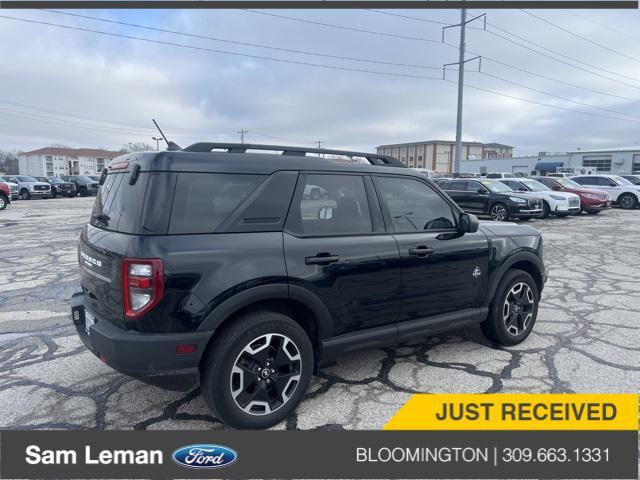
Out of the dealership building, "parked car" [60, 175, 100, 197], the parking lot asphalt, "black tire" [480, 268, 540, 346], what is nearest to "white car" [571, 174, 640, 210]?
the parking lot asphalt

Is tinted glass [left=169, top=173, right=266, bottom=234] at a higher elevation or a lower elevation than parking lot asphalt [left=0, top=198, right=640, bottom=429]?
higher

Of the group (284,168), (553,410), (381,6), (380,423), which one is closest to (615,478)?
(553,410)

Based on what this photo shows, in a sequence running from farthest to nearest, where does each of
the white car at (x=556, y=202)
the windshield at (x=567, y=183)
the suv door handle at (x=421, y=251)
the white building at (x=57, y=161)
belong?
the white building at (x=57, y=161) < the windshield at (x=567, y=183) < the white car at (x=556, y=202) < the suv door handle at (x=421, y=251)

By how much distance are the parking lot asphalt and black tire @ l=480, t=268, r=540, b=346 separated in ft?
0.41

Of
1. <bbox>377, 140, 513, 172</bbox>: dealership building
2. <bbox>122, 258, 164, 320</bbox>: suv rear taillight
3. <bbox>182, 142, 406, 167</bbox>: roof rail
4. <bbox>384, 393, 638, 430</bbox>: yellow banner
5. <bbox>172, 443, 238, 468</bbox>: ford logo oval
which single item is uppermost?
<bbox>377, 140, 513, 172</bbox>: dealership building

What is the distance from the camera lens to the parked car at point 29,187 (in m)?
29.6

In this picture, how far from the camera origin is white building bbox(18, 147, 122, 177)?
111188 mm

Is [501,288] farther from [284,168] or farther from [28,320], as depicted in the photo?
[28,320]

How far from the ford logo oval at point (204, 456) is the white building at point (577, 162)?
6278 cm

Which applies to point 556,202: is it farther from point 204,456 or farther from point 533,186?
point 204,456

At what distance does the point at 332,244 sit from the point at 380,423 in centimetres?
129

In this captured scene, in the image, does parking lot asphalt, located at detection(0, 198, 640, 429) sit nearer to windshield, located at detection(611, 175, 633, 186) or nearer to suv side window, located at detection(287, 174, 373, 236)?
suv side window, located at detection(287, 174, 373, 236)

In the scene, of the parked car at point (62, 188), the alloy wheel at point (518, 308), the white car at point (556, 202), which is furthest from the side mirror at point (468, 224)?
the parked car at point (62, 188)

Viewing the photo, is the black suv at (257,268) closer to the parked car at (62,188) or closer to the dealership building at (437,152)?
the parked car at (62,188)
